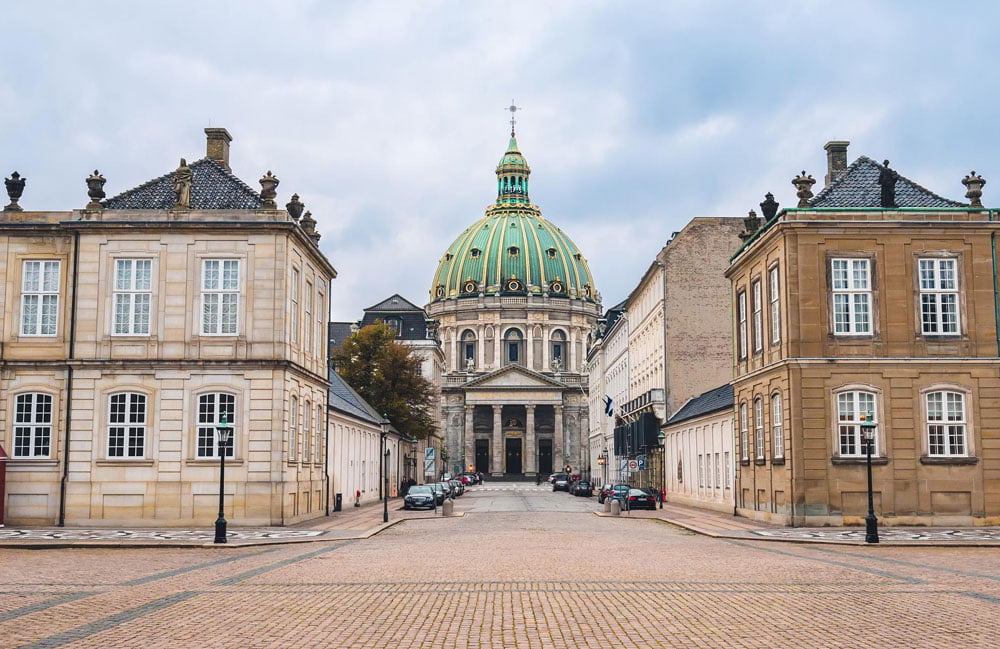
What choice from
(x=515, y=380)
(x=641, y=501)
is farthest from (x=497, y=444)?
(x=641, y=501)

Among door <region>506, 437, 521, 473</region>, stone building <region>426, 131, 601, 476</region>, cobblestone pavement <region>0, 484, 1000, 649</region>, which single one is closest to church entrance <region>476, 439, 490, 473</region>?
stone building <region>426, 131, 601, 476</region>

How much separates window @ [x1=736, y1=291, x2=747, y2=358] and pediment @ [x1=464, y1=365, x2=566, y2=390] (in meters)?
109

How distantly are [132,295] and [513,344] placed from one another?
423 ft

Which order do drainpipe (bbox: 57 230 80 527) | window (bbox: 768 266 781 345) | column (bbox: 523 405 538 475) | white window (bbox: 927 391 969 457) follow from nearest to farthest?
white window (bbox: 927 391 969 457) → drainpipe (bbox: 57 230 80 527) → window (bbox: 768 266 781 345) → column (bbox: 523 405 538 475)

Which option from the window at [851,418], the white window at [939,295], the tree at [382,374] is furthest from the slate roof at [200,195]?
the tree at [382,374]

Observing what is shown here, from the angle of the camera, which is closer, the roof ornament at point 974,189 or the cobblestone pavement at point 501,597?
the cobblestone pavement at point 501,597

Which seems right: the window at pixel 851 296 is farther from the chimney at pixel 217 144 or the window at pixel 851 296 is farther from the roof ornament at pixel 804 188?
the chimney at pixel 217 144

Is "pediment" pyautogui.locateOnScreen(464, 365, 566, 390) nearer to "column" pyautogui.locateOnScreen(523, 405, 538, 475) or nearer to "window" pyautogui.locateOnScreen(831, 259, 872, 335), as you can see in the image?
"column" pyautogui.locateOnScreen(523, 405, 538, 475)

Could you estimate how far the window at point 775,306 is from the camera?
36.0 metres

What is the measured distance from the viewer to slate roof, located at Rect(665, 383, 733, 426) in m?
46.6

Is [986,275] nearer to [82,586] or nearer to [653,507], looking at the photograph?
[653,507]

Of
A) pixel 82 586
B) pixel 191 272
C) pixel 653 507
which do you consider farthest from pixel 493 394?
pixel 82 586

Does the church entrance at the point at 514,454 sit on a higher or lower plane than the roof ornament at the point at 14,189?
lower

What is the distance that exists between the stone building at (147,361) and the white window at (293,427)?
279 millimetres
